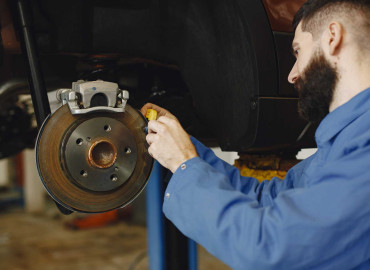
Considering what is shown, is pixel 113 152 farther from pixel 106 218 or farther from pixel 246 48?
pixel 106 218

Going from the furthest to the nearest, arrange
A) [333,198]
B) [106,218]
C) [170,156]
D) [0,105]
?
[106,218]
[0,105]
[170,156]
[333,198]

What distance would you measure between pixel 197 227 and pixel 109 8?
554 mm

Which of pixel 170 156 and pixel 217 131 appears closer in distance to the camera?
pixel 170 156

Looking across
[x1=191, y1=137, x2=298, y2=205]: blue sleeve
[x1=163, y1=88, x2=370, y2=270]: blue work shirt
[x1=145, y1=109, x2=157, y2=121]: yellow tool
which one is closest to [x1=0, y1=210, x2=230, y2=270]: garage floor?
[x1=191, y1=137, x2=298, y2=205]: blue sleeve

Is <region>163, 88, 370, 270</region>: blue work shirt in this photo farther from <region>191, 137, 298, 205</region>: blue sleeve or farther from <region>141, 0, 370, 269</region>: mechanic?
<region>191, 137, 298, 205</region>: blue sleeve

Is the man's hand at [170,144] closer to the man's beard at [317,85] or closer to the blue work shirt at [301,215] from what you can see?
the blue work shirt at [301,215]

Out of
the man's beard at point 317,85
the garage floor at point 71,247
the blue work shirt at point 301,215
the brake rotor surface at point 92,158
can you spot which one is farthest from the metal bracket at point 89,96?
the garage floor at point 71,247

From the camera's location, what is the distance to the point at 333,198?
1.94ft

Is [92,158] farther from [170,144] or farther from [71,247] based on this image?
[71,247]

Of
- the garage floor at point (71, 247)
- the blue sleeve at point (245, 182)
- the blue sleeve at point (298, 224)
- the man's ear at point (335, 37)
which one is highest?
the man's ear at point (335, 37)

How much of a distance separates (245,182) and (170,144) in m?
0.29

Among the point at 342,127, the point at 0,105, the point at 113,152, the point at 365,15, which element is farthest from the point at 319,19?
the point at 0,105

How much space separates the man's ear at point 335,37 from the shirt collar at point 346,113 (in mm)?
94

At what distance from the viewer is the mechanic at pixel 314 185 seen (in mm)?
592
